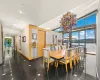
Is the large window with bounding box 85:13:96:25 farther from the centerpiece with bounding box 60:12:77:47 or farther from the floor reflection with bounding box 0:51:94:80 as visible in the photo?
the floor reflection with bounding box 0:51:94:80

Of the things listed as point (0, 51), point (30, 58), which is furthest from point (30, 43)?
point (0, 51)

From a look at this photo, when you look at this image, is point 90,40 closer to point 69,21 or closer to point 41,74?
point 69,21

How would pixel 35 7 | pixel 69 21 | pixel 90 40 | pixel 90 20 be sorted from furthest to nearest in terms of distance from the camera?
pixel 90 40 < pixel 90 20 < pixel 35 7 < pixel 69 21

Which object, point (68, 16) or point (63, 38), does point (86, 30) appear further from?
point (68, 16)

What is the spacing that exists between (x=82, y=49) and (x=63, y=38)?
4.72m

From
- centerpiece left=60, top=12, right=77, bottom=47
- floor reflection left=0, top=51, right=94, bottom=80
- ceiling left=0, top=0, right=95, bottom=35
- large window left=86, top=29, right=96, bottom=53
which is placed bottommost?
floor reflection left=0, top=51, right=94, bottom=80

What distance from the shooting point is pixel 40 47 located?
19.7 ft

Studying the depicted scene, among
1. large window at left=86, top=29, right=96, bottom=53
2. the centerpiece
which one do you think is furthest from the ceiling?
large window at left=86, top=29, right=96, bottom=53

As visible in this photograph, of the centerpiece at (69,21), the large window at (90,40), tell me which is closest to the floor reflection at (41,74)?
the centerpiece at (69,21)

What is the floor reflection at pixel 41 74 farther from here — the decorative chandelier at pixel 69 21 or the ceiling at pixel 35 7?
the ceiling at pixel 35 7

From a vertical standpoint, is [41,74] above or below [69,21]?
below

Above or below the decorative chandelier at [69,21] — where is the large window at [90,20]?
above

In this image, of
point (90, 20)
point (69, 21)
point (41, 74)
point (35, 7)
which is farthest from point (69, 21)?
point (90, 20)

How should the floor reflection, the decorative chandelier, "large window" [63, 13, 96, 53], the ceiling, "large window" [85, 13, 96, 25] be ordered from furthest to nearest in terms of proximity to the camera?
"large window" [63, 13, 96, 53], "large window" [85, 13, 96, 25], the ceiling, the decorative chandelier, the floor reflection
